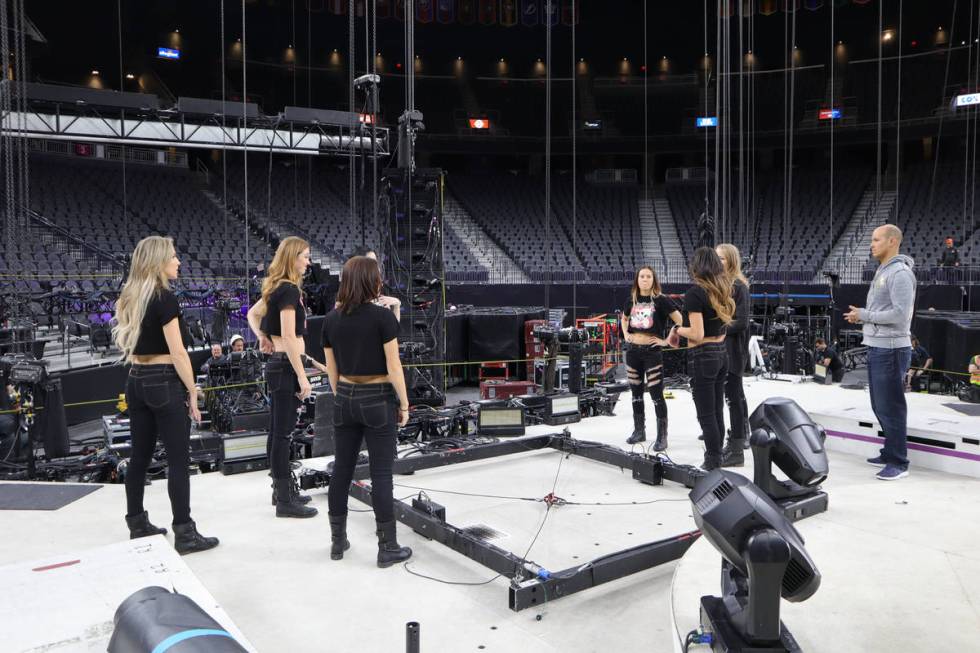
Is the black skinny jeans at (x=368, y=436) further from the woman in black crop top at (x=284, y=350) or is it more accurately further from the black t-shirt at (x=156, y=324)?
the black t-shirt at (x=156, y=324)

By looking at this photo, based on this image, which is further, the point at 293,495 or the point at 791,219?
the point at 791,219

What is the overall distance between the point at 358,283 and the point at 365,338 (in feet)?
0.81

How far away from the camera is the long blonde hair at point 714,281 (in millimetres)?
4621

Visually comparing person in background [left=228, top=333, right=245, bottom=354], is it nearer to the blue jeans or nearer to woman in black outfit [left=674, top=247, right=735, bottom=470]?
woman in black outfit [left=674, top=247, right=735, bottom=470]

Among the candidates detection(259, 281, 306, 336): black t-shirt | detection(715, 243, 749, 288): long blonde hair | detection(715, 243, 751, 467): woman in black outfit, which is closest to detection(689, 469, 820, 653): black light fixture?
detection(259, 281, 306, 336): black t-shirt

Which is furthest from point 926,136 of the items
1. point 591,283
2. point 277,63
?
point 277,63

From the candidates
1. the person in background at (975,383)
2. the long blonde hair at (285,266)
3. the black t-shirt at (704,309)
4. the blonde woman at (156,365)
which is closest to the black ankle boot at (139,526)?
the blonde woman at (156,365)

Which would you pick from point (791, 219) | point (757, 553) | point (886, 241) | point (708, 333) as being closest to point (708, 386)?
point (708, 333)

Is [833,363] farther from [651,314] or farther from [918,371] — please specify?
[651,314]

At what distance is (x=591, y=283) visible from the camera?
18.7 m

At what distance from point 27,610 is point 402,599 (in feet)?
4.47

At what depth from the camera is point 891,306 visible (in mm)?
4125

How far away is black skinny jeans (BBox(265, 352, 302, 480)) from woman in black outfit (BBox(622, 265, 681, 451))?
103 inches

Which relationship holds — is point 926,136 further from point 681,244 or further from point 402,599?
point 402,599
